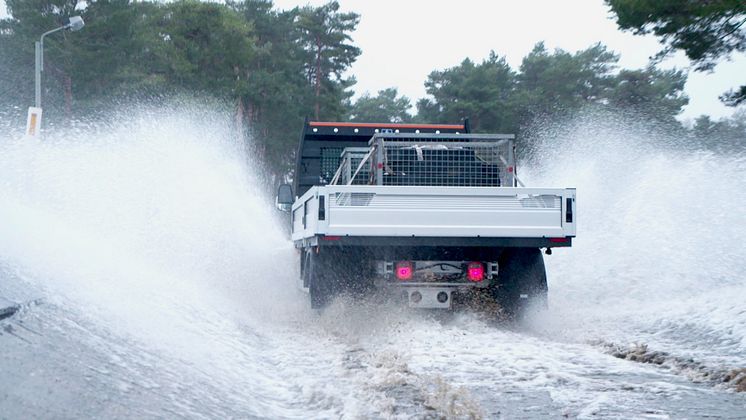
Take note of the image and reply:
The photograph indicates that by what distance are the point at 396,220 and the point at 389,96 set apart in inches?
4616

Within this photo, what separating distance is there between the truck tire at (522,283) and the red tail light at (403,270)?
107 cm

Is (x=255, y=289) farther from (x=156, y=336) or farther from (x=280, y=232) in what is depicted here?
(x=156, y=336)

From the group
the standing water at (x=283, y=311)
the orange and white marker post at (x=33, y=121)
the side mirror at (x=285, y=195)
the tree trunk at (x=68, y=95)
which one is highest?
the tree trunk at (x=68, y=95)

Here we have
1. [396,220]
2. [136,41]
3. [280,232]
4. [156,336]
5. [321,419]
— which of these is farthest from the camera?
[136,41]

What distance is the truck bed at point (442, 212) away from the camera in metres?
10.4

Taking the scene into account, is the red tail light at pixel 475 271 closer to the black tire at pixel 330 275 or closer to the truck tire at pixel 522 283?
the truck tire at pixel 522 283

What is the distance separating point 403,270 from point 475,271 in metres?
0.84

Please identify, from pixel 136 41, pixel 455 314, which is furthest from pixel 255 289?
pixel 136 41

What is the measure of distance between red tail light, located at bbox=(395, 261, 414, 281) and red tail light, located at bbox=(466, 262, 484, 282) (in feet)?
2.26

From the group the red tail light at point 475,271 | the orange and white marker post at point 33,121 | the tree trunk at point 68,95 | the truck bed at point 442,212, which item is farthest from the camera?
the tree trunk at point 68,95

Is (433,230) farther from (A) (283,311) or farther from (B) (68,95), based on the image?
(B) (68,95)

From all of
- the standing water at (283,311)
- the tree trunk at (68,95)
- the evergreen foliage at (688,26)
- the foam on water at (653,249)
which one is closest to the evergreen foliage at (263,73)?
the tree trunk at (68,95)

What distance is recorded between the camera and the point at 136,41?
47.6 m

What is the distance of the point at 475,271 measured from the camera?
10867 mm
